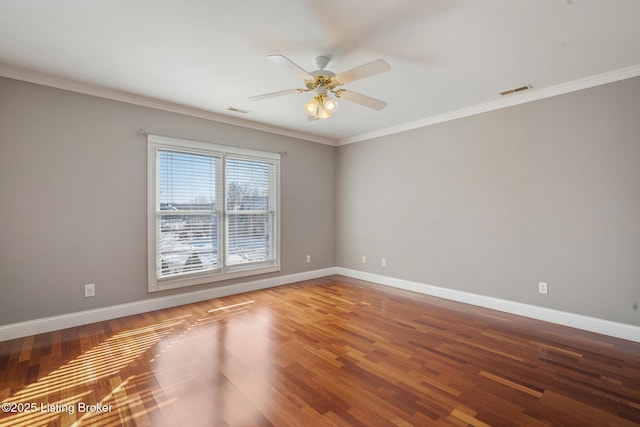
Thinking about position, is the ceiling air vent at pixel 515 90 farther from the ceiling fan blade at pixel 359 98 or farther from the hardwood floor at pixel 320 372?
the hardwood floor at pixel 320 372

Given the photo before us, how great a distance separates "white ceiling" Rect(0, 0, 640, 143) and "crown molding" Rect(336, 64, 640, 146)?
61mm

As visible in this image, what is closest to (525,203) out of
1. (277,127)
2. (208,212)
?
(277,127)

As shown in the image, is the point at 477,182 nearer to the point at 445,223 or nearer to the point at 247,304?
the point at 445,223

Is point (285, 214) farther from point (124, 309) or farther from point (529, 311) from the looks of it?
point (529, 311)

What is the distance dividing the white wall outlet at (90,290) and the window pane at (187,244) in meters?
0.67

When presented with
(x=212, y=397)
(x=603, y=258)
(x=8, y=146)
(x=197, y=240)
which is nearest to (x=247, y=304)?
(x=197, y=240)

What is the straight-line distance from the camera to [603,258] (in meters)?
3.03

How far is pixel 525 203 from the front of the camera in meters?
3.54

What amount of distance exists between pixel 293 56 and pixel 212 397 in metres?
2.78

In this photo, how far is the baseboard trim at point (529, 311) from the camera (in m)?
2.91

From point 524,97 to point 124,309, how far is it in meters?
5.37

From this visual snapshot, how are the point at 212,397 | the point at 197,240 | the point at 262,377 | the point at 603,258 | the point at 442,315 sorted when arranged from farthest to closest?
the point at 197,240 < the point at 442,315 < the point at 603,258 < the point at 262,377 < the point at 212,397

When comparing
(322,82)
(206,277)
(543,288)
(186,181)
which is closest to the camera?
(322,82)

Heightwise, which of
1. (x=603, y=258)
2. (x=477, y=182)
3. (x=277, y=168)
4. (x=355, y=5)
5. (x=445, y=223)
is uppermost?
(x=355, y=5)
